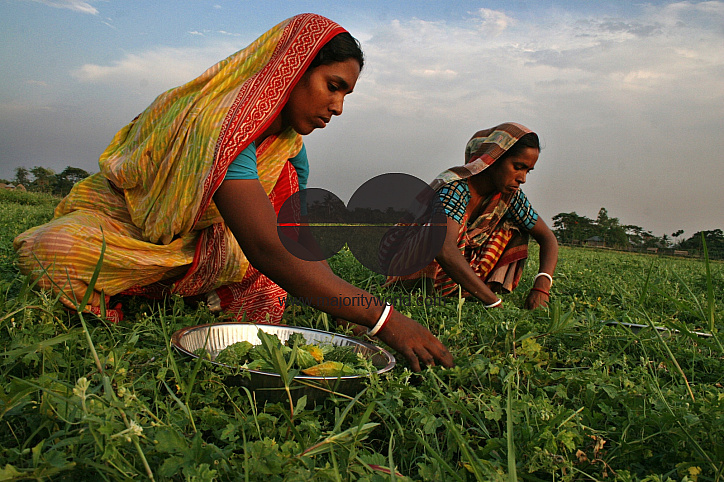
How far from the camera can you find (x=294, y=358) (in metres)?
1.64

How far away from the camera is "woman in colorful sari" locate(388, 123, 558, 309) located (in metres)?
3.51

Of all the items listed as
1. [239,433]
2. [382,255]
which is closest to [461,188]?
[382,255]

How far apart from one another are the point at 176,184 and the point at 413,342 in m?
1.34

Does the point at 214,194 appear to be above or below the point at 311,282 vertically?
above

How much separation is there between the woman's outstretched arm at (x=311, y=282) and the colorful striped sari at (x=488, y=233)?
165 cm

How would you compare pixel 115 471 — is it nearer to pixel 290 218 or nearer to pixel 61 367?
pixel 61 367

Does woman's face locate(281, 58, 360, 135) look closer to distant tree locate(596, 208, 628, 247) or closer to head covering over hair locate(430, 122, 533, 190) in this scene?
head covering over hair locate(430, 122, 533, 190)

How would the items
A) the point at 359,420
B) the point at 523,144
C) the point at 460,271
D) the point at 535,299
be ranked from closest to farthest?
the point at 359,420, the point at 460,271, the point at 523,144, the point at 535,299

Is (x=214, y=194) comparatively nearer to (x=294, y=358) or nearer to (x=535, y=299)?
(x=294, y=358)

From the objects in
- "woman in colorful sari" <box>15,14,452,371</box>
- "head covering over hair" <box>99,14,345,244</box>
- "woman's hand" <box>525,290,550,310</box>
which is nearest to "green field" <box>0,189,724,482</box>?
"woman in colorful sari" <box>15,14,452,371</box>

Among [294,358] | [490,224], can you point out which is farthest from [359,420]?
[490,224]

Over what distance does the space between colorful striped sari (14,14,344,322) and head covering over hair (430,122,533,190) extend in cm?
144

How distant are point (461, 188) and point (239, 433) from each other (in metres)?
2.70

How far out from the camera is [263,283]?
3020 mm
